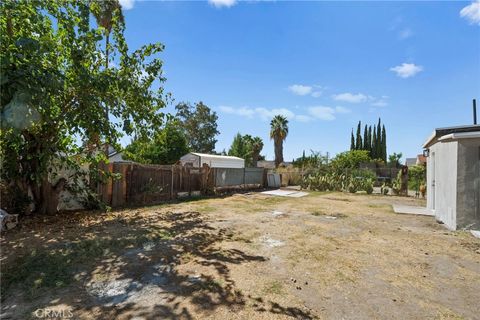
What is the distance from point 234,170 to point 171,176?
5.45m

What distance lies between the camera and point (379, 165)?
109 feet

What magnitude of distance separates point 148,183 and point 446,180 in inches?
386

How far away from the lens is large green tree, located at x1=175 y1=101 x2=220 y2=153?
150 feet

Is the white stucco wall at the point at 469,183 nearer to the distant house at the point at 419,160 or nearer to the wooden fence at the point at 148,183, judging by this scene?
the wooden fence at the point at 148,183

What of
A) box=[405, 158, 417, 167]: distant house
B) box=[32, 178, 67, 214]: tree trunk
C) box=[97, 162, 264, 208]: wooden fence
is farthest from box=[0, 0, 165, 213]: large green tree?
box=[405, 158, 417, 167]: distant house

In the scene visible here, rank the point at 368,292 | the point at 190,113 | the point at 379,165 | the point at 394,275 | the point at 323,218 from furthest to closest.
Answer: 1. the point at 190,113
2. the point at 379,165
3. the point at 323,218
4. the point at 394,275
5. the point at 368,292

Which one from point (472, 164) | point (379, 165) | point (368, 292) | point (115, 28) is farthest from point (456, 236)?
point (379, 165)

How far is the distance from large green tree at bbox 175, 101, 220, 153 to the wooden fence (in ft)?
103

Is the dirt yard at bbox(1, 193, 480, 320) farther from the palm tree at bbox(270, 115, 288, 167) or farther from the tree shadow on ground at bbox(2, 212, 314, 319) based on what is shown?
the palm tree at bbox(270, 115, 288, 167)

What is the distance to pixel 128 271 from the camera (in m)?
4.20

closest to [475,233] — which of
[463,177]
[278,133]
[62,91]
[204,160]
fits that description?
[463,177]

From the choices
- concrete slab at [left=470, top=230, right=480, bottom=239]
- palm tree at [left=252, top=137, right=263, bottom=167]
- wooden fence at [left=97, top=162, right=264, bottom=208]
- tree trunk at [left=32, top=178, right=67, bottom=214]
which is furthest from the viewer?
palm tree at [left=252, top=137, right=263, bottom=167]

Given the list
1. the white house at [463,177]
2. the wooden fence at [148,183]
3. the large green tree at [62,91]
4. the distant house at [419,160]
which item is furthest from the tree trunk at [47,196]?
the distant house at [419,160]

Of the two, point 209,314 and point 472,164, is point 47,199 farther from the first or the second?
point 472,164
